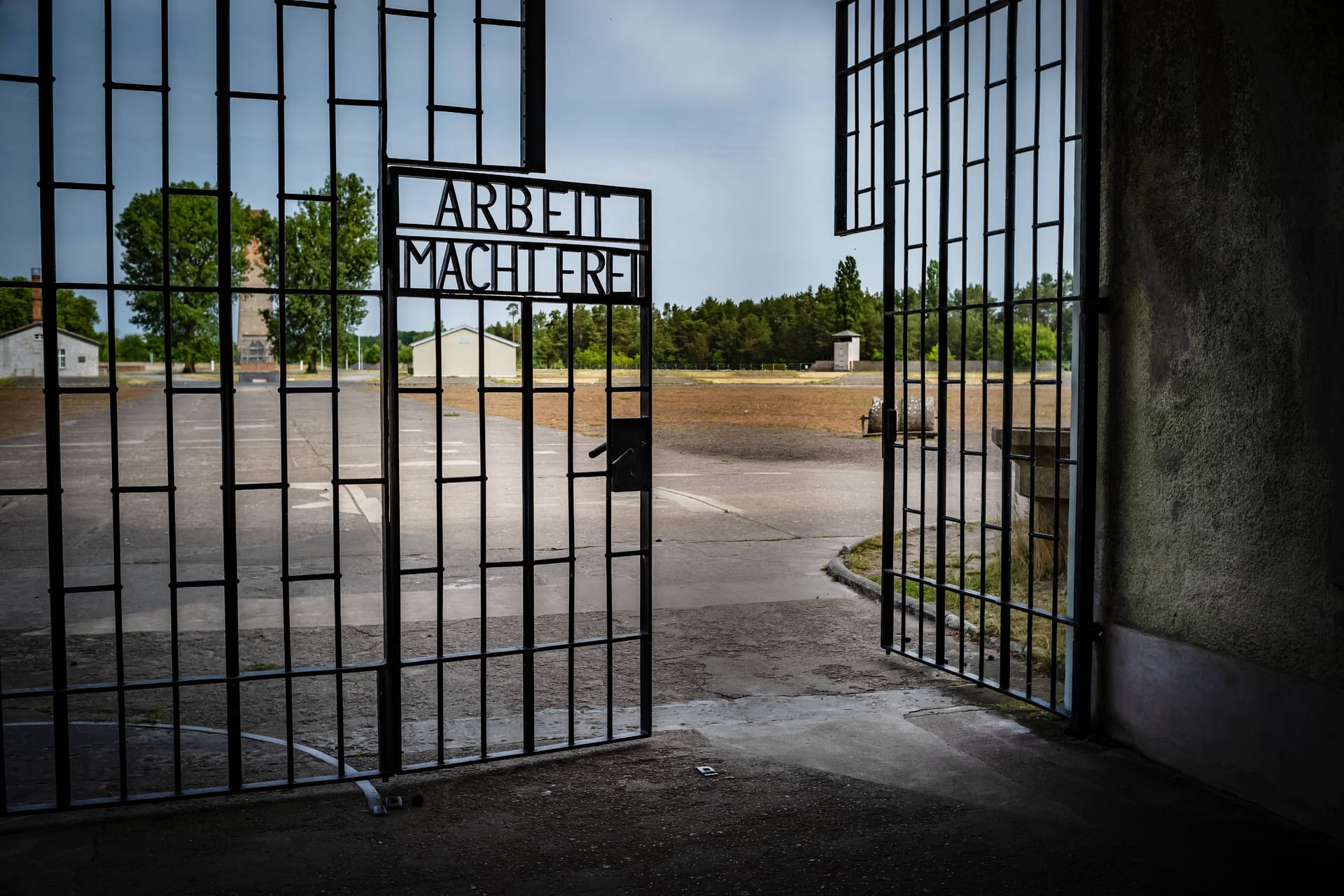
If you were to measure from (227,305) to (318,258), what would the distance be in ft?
7.30

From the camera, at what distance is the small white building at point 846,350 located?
76.2 metres

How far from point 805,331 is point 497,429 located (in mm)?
54183

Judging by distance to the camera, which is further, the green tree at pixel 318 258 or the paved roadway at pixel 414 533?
the paved roadway at pixel 414 533

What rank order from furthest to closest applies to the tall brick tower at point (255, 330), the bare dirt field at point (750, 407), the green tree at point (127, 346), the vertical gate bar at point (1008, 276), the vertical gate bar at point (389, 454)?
1. the bare dirt field at point (750, 407)
2. the tall brick tower at point (255, 330)
3. the green tree at point (127, 346)
4. the vertical gate bar at point (1008, 276)
5. the vertical gate bar at point (389, 454)

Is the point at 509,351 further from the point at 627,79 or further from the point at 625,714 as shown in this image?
the point at 627,79

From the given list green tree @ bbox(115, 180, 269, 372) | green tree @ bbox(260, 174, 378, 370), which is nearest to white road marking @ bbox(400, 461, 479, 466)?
green tree @ bbox(260, 174, 378, 370)

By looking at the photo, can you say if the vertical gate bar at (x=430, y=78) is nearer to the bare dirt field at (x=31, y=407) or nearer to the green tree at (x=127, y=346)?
the green tree at (x=127, y=346)

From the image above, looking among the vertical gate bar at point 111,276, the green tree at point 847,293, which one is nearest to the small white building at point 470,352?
the vertical gate bar at point 111,276

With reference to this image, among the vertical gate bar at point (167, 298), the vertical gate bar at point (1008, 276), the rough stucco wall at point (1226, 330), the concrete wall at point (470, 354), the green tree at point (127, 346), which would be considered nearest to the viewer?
the rough stucco wall at point (1226, 330)

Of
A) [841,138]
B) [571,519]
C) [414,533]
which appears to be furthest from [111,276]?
[414,533]

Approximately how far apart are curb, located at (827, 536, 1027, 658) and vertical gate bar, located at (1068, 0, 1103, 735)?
0.66m

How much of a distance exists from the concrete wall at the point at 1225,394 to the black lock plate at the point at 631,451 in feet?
6.95

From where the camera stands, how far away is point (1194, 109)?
448 centimetres

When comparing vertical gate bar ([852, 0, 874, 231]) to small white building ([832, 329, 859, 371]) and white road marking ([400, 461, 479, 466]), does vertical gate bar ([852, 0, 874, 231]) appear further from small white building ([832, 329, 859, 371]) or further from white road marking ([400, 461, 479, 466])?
small white building ([832, 329, 859, 371])
